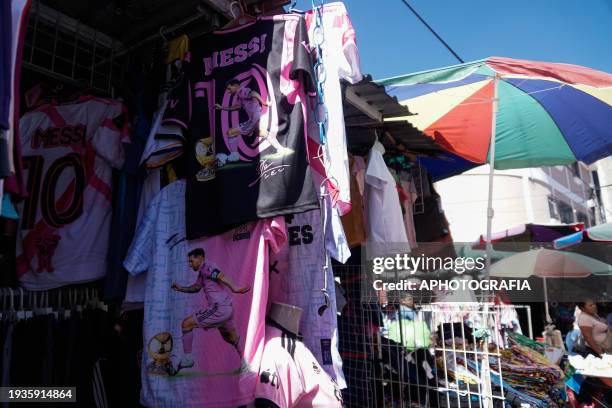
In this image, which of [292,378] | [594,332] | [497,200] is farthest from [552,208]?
[292,378]

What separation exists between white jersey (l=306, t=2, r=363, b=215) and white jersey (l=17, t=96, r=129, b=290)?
49.9 inches

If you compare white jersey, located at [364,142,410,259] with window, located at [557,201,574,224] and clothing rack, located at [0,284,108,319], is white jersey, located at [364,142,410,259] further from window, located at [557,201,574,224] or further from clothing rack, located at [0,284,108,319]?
window, located at [557,201,574,224]

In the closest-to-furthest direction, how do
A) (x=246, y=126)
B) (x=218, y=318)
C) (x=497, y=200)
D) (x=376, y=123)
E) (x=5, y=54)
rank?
(x=5, y=54) < (x=218, y=318) < (x=246, y=126) < (x=376, y=123) < (x=497, y=200)

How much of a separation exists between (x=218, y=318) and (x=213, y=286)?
0.54 feet

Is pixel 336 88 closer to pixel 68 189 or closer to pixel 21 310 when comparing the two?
pixel 68 189

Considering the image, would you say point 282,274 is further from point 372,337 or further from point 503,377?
point 503,377

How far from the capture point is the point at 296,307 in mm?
2062

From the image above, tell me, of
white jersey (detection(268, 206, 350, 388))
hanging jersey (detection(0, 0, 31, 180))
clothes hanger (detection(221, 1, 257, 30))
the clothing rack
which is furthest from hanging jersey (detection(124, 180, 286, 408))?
clothes hanger (detection(221, 1, 257, 30))

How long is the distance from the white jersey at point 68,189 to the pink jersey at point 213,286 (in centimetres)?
71

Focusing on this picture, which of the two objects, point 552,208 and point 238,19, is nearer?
point 238,19

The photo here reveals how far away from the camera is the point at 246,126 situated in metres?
2.18

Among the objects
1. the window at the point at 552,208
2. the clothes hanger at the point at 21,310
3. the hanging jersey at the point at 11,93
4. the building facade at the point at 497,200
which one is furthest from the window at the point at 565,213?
the hanging jersey at the point at 11,93

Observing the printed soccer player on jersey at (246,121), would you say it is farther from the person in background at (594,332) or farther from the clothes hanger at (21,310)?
the person in background at (594,332)

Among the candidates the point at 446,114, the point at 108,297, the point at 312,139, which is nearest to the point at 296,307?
the point at 312,139
